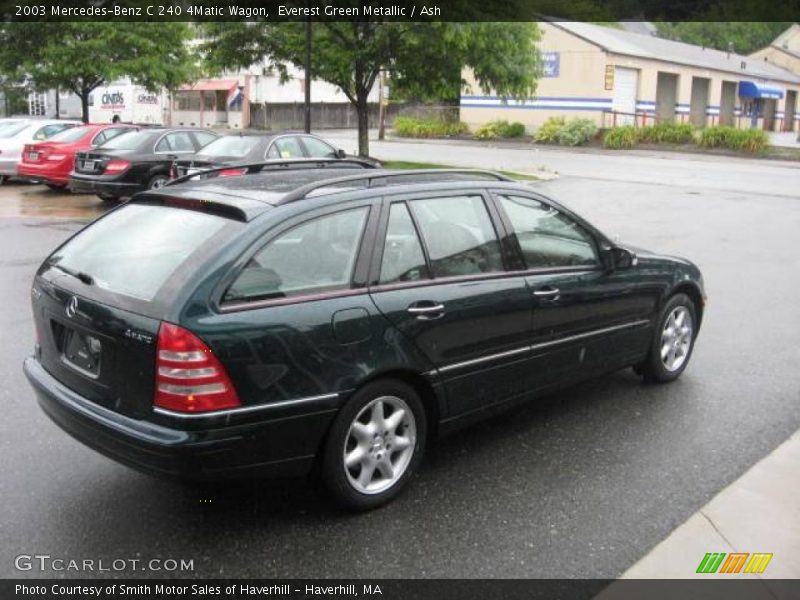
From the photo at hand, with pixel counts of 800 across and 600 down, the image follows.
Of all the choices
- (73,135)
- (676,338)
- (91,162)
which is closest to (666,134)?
(73,135)

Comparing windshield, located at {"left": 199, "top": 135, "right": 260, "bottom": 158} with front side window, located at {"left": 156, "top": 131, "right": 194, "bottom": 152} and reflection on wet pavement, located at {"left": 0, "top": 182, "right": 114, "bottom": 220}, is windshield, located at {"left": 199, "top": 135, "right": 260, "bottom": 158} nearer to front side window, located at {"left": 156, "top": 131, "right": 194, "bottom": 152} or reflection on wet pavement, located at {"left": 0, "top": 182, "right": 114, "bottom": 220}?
front side window, located at {"left": 156, "top": 131, "right": 194, "bottom": 152}

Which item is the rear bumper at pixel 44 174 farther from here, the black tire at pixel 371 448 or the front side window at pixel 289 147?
the black tire at pixel 371 448

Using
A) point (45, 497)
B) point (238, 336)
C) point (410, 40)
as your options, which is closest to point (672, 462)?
point (238, 336)

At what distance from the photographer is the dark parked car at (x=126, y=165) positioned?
14.8 metres

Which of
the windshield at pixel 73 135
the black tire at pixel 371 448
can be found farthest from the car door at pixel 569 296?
the windshield at pixel 73 135

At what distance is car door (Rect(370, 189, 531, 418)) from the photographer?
3.98 metres

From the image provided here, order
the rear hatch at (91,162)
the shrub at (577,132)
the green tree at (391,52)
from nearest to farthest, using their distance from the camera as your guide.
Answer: the rear hatch at (91,162), the green tree at (391,52), the shrub at (577,132)

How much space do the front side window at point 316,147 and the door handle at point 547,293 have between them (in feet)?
34.2

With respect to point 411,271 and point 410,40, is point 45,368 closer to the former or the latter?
point 411,271

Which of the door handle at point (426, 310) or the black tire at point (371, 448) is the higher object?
the door handle at point (426, 310)

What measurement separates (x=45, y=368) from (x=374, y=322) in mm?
1687

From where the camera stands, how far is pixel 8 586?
3199mm

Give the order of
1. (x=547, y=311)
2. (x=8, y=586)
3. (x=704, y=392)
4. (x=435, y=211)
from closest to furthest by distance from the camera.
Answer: (x=8, y=586) → (x=435, y=211) → (x=547, y=311) → (x=704, y=392)

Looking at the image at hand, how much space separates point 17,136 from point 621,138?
2697cm
